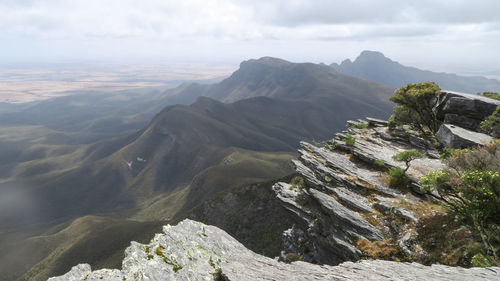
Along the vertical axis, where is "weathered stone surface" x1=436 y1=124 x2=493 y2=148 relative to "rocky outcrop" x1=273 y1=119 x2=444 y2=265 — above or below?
above

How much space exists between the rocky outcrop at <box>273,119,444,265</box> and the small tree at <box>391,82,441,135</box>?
603cm

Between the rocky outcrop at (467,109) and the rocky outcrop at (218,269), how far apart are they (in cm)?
3337

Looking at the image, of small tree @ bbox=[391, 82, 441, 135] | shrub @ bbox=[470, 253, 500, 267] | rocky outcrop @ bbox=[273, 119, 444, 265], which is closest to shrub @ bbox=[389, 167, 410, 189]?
rocky outcrop @ bbox=[273, 119, 444, 265]

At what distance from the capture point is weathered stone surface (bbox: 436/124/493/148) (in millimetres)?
30953

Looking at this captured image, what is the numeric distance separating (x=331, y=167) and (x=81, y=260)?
169683 millimetres

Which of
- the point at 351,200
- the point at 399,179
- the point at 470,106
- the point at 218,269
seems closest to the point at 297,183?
the point at 351,200

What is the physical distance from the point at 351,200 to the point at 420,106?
28.9m

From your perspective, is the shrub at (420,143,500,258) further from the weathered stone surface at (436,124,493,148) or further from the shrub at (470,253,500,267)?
the weathered stone surface at (436,124,493,148)

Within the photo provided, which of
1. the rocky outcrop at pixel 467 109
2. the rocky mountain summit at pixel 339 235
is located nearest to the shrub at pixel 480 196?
the rocky mountain summit at pixel 339 235

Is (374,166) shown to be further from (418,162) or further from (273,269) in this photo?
(273,269)

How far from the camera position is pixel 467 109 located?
3650cm

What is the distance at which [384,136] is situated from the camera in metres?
42.7

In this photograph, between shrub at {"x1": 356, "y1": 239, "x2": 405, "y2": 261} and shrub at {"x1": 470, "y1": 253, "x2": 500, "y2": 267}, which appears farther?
shrub at {"x1": 356, "y1": 239, "x2": 405, "y2": 261}

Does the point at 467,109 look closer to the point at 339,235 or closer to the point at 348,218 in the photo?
the point at 348,218
